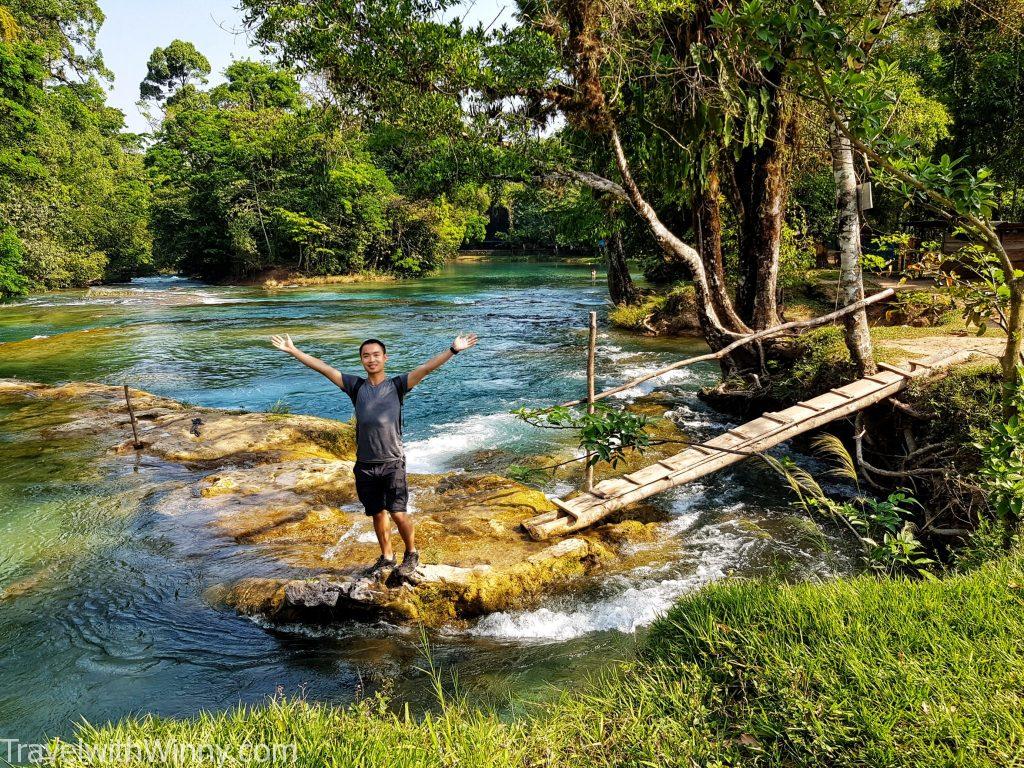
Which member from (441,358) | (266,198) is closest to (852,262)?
(441,358)

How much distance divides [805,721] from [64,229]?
41.6 m

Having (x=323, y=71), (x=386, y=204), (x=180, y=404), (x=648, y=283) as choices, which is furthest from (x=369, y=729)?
(x=386, y=204)

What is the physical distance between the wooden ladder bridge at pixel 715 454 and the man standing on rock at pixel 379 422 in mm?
2008

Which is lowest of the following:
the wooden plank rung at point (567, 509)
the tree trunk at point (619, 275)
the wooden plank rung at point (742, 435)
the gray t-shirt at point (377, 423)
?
the wooden plank rung at point (567, 509)

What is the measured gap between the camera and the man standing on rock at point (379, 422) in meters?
4.89

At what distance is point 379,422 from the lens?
4895 millimetres

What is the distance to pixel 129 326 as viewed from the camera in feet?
78.7

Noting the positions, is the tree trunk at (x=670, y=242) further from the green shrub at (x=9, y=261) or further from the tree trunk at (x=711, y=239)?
the green shrub at (x=9, y=261)

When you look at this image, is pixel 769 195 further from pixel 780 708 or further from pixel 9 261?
pixel 9 261

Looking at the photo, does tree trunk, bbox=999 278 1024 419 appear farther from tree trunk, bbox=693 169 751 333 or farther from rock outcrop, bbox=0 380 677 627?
tree trunk, bbox=693 169 751 333

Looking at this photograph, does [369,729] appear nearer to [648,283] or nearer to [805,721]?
[805,721]

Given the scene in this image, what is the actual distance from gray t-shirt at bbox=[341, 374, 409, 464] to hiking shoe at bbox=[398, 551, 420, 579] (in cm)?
100

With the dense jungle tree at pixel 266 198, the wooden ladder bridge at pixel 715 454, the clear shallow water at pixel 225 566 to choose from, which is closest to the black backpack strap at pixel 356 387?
the clear shallow water at pixel 225 566

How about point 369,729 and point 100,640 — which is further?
point 100,640
